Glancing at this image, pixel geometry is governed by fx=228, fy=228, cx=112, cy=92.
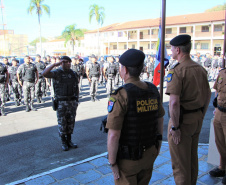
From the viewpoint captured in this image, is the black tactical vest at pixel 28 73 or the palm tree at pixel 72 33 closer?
the black tactical vest at pixel 28 73

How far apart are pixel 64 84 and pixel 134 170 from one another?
3116 mm

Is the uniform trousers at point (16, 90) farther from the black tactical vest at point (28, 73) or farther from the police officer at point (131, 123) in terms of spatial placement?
the police officer at point (131, 123)

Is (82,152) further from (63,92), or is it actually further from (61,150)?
(63,92)

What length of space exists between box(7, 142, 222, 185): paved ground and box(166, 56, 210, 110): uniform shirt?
4.42ft

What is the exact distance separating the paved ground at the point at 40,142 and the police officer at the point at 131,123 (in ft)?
5.65

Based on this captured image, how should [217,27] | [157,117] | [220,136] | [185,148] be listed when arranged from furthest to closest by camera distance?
[217,27]
[220,136]
[185,148]
[157,117]

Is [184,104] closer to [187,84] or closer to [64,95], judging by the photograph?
[187,84]

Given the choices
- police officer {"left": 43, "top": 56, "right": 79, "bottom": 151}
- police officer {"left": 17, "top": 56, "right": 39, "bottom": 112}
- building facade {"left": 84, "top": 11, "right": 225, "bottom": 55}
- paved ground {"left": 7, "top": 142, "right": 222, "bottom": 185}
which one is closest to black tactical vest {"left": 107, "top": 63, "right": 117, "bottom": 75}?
police officer {"left": 17, "top": 56, "right": 39, "bottom": 112}

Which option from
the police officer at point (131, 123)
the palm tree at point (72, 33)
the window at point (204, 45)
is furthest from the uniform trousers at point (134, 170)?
the palm tree at point (72, 33)

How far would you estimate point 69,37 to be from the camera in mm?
52344

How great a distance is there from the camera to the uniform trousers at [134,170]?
6.61 feet

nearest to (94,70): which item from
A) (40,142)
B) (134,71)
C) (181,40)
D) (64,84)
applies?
(40,142)

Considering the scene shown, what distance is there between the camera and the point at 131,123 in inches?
78.4

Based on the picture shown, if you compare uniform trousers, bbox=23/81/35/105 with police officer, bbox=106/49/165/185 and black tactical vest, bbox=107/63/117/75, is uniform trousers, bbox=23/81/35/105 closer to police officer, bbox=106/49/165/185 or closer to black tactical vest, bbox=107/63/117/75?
black tactical vest, bbox=107/63/117/75
